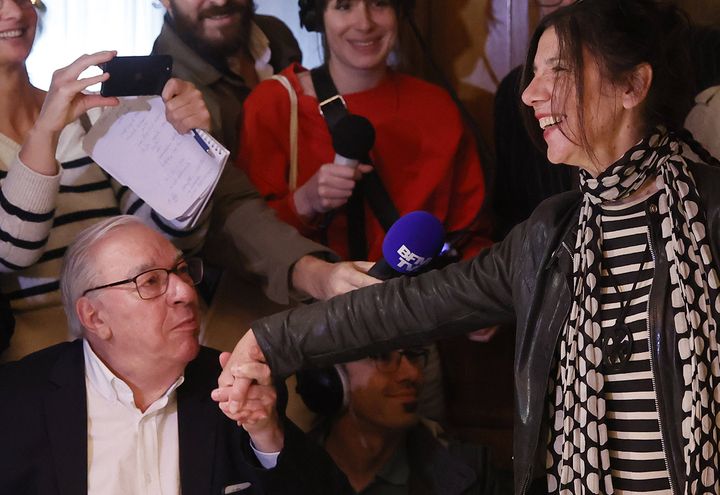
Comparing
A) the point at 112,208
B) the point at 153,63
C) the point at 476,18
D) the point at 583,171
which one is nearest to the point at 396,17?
the point at 476,18

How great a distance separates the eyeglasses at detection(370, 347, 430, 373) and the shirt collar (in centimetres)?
62

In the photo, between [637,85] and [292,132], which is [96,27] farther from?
[637,85]

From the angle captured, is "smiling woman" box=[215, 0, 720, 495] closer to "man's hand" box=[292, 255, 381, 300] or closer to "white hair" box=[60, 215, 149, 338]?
"man's hand" box=[292, 255, 381, 300]

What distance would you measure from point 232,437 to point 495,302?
25.4 inches

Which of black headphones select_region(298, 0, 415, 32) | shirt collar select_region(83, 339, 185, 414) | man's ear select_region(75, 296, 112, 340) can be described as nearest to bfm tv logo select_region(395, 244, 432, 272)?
shirt collar select_region(83, 339, 185, 414)

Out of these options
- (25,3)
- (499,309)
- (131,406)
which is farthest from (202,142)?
(499,309)

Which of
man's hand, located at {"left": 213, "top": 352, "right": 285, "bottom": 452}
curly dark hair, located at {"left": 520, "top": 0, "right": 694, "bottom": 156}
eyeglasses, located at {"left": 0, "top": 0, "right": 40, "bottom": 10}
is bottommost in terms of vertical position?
man's hand, located at {"left": 213, "top": 352, "right": 285, "bottom": 452}

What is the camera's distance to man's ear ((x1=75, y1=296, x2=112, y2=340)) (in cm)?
226

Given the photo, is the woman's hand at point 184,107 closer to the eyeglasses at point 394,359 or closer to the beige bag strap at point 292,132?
the beige bag strap at point 292,132

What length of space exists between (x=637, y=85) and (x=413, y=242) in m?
0.45

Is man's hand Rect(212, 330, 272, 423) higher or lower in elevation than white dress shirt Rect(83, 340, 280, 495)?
higher

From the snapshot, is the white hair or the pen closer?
the white hair

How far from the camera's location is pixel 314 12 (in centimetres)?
275

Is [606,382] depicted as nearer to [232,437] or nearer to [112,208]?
[232,437]
